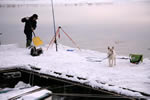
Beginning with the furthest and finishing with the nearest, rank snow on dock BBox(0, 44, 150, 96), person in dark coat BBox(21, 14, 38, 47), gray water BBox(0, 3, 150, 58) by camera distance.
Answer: gray water BBox(0, 3, 150, 58) < person in dark coat BBox(21, 14, 38, 47) < snow on dock BBox(0, 44, 150, 96)

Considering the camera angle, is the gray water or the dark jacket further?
the gray water

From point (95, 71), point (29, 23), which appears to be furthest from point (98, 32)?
point (95, 71)

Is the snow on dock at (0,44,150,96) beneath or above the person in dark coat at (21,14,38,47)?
beneath

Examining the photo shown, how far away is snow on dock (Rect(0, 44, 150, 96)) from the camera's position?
3623 mm

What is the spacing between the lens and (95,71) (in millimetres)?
4688

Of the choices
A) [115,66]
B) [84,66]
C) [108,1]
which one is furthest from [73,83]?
[108,1]

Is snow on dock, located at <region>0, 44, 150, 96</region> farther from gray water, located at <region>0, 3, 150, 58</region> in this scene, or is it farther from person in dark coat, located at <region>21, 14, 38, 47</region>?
gray water, located at <region>0, 3, 150, 58</region>

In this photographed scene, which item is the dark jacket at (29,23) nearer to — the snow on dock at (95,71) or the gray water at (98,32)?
the snow on dock at (95,71)

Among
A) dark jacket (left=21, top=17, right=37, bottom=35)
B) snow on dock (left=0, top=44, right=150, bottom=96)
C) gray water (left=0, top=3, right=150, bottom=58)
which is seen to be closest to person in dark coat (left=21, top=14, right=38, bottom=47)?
dark jacket (left=21, top=17, right=37, bottom=35)

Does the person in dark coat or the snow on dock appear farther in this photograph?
the person in dark coat

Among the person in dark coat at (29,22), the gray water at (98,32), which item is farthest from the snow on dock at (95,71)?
the gray water at (98,32)

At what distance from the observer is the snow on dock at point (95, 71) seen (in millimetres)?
3623

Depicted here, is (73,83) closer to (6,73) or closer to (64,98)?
(64,98)

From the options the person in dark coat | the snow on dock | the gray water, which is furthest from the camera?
the gray water
